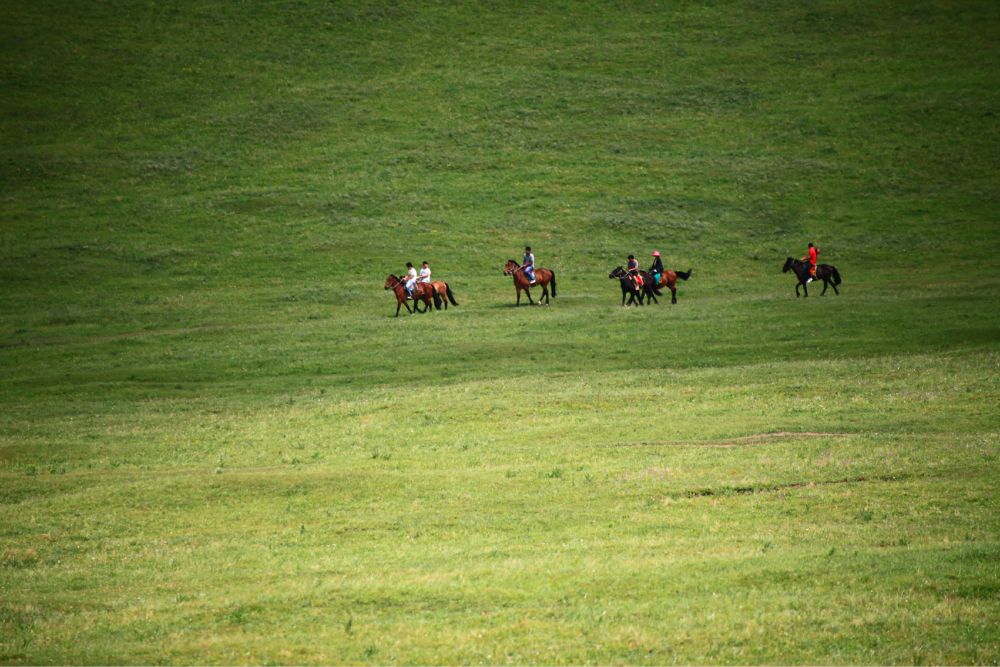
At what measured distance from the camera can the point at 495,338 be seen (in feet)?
166

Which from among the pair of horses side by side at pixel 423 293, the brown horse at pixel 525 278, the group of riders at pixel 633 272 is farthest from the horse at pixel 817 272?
the pair of horses side by side at pixel 423 293

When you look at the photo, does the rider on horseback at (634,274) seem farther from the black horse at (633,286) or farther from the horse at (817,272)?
the horse at (817,272)

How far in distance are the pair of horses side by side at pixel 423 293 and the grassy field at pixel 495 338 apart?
1.51 m

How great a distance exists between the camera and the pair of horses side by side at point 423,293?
5988 cm

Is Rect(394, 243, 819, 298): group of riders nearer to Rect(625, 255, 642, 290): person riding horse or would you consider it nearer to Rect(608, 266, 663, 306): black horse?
Rect(625, 255, 642, 290): person riding horse

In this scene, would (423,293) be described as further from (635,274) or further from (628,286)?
(635,274)

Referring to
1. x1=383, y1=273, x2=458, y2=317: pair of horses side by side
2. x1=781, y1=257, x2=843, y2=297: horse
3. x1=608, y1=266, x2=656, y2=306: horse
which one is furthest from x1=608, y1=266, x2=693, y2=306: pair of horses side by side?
x1=383, y1=273, x2=458, y2=317: pair of horses side by side

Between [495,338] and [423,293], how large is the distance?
11515 millimetres

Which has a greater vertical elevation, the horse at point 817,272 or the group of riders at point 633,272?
the group of riders at point 633,272

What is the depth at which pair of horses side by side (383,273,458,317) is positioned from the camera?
5988 centimetres

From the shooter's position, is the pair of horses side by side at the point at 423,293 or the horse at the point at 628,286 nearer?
the horse at the point at 628,286

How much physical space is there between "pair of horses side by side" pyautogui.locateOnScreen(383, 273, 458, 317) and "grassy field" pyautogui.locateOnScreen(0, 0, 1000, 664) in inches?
59.3

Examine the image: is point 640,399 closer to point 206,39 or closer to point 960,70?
point 960,70

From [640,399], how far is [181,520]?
17.5 m
